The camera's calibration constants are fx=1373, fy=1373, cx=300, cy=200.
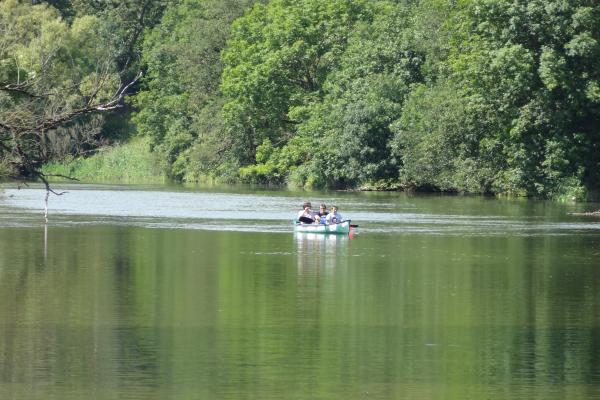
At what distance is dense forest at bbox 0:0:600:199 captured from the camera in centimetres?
6731

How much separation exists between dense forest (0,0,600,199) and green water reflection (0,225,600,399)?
37.5 ft

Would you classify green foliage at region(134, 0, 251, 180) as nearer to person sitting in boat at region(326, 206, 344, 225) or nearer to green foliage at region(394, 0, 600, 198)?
green foliage at region(394, 0, 600, 198)

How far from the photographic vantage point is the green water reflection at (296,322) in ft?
56.4

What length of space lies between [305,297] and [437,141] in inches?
1980

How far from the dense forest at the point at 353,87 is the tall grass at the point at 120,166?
137cm

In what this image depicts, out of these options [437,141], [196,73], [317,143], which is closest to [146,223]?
[437,141]

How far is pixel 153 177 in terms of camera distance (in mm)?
110125

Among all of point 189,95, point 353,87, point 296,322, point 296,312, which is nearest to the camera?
point 296,322

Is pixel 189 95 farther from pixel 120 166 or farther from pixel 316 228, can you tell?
pixel 316 228

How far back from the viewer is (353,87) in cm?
8519

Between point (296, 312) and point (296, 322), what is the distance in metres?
1.31

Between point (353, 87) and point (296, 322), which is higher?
point (353, 87)

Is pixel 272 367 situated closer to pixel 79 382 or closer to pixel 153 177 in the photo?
pixel 79 382

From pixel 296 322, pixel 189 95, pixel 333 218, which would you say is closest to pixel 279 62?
pixel 189 95
